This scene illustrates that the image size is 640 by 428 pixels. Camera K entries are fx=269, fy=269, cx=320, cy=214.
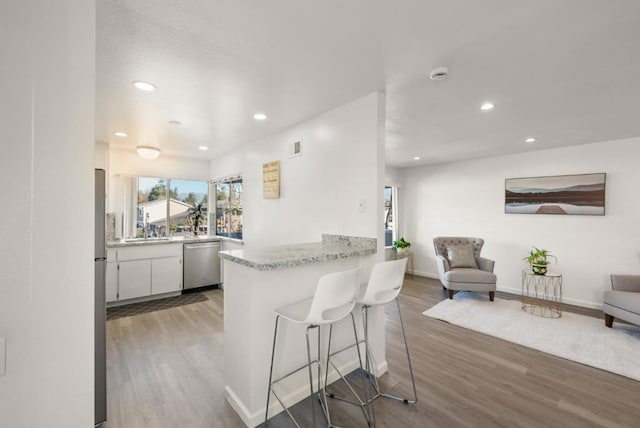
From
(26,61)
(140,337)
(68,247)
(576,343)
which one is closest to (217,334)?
(140,337)

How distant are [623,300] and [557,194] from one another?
1918 mm

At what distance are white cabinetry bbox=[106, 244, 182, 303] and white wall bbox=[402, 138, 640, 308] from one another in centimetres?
503

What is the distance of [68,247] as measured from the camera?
88 centimetres

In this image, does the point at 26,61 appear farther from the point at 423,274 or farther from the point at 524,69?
the point at 423,274

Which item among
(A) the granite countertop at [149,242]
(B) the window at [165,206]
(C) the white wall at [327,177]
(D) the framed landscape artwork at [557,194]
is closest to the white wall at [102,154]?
(B) the window at [165,206]

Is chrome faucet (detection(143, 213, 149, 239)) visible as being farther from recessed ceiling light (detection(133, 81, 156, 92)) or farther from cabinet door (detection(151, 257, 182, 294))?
recessed ceiling light (detection(133, 81, 156, 92))

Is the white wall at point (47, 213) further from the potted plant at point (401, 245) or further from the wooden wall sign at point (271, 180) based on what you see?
the potted plant at point (401, 245)

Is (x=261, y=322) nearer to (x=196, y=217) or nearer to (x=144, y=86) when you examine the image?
(x=144, y=86)

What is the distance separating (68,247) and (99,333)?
4.25 feet

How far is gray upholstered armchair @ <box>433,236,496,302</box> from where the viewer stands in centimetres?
435

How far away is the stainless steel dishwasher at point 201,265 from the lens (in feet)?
15.3

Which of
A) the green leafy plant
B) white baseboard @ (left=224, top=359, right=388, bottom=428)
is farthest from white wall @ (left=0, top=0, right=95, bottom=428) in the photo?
the green leafy plant

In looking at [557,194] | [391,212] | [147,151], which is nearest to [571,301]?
[557,194]

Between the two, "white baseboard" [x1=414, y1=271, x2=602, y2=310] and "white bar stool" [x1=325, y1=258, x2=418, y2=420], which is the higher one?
"white bar stool" [x1=325, y1=258, x2=418, y2=420]
